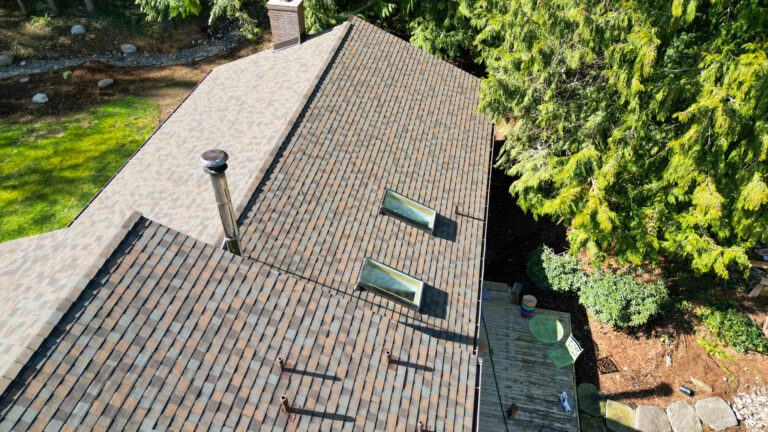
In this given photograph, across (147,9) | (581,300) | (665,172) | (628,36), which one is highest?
(628,36)

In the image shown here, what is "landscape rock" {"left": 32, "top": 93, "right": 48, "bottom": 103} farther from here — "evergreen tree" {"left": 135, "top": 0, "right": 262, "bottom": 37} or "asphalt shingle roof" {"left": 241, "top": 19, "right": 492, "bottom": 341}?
"asphalt shingle roof" {"left": 241, "top": 19, "right": 492, "bottom": 341}

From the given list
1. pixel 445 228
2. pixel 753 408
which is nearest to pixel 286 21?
pixel 445 228

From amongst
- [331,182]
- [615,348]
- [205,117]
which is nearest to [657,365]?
[615,348]

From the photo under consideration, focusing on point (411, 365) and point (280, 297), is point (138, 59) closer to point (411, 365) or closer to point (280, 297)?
point (280, 297)

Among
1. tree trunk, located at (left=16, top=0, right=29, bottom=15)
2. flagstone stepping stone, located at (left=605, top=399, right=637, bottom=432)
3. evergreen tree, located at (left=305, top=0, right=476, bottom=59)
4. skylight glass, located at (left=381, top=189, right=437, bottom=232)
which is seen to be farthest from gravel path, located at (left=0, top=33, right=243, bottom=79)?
flagstone stepping stone, located at (left=605, top=399, right=637, bottom=432)

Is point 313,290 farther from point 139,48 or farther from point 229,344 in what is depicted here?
point 139,48

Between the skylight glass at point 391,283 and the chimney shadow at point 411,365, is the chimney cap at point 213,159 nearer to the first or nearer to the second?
the skylight glass at point 391,283

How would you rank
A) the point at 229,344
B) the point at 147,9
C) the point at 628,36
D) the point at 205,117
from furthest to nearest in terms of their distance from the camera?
the point at 147,9, the point at 205,117, the point at 628,36, the point at 229,344
